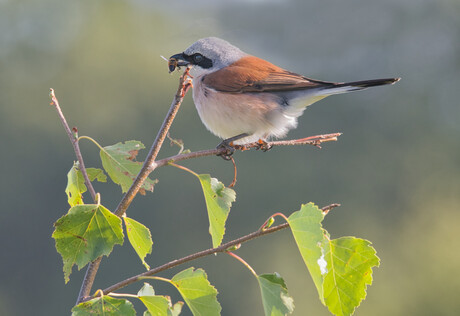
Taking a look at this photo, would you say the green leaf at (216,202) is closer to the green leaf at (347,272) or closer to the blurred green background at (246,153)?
the green leaf at (347,272)

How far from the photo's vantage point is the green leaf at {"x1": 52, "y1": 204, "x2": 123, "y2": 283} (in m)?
0.98

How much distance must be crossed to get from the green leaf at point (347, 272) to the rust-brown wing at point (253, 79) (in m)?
1.06

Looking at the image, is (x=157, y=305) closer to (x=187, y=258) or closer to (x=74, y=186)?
(x=187, y=258)

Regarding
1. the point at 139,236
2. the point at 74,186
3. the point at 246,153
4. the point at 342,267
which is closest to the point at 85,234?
the point at 139,236

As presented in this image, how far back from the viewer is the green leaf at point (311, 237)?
98 centimetres

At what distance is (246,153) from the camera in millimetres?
35969

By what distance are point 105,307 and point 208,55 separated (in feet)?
4.59

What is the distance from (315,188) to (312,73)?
571 inches

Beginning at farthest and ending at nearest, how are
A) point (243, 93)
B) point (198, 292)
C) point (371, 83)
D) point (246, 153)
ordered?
point (246, 153), point (243, 93), point (371, 83), point (198, 292)

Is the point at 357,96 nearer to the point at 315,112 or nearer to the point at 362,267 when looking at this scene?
the point at 315,112

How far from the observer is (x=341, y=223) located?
110 feet

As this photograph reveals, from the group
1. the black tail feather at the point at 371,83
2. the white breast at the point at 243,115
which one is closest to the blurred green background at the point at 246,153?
the white breast at the point at 243,115

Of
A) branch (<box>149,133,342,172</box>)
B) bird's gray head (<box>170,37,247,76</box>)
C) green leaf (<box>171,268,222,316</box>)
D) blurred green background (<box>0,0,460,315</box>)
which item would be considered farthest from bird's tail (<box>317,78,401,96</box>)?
blurred green background (<box>0,0,460,315</box>)

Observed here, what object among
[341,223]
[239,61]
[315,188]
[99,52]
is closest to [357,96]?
[315,188]
